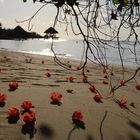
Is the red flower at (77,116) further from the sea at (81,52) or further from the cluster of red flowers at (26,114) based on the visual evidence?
the sea at (81,52)

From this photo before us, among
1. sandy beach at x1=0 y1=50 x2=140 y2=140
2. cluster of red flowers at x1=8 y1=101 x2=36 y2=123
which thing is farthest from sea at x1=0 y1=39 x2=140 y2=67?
cluster of red flowers at x1=8 y1=101 x2=36 y2=123

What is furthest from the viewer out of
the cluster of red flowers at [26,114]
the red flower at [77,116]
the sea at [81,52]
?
the sea at [81,52]

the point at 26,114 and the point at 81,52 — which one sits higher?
→ the point at 26,114

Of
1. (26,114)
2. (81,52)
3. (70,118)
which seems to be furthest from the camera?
(81,52)

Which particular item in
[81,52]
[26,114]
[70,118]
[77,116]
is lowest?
[81,52]

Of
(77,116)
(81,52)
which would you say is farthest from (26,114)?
(81,52)

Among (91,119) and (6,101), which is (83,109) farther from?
(6,101)

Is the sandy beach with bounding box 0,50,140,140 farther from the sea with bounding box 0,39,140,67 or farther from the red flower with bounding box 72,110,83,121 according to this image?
the sea with bounding box 0,39,140,67

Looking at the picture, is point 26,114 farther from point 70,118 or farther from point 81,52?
point 81,52

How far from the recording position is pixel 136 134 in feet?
13.8

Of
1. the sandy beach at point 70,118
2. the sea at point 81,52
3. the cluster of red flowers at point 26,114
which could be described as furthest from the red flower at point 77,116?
the sea at point 81,52

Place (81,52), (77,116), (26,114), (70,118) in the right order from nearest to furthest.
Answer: (26,114)
(77,116)
(70,118)
(81,52)

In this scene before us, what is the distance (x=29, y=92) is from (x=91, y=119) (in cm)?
160

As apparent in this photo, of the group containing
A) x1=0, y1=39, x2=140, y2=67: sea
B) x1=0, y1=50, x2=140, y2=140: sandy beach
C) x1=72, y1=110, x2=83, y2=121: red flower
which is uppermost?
x1=72, y1=110, x2=83, y2=121: red flower
